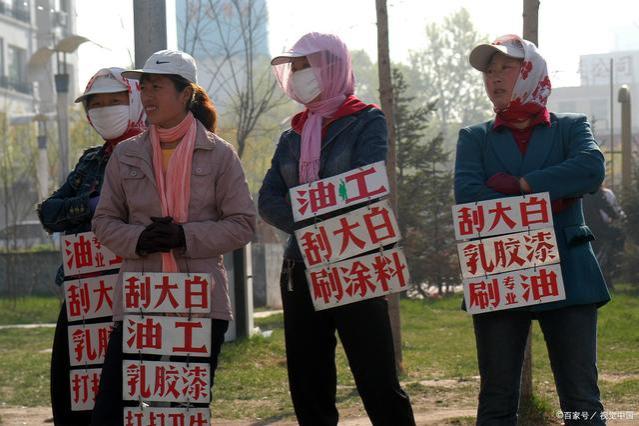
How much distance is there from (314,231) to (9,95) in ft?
172

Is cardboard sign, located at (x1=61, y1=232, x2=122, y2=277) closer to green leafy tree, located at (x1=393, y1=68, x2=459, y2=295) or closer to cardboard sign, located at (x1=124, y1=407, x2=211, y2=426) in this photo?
cardboard sign, located at (x1=124, y1=407, x2=211, y2=426)

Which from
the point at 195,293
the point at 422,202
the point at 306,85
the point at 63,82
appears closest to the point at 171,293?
the point at 195,293

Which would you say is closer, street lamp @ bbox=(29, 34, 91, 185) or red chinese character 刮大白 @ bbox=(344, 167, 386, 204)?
red chinese character 刮大白 @ bbox=(344, 167, 386, 204)

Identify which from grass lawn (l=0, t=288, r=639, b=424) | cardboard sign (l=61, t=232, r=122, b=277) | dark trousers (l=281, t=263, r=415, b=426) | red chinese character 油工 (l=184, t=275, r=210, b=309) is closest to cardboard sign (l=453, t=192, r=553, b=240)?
dark trousers (l=281, t=263, r=415, b=426)

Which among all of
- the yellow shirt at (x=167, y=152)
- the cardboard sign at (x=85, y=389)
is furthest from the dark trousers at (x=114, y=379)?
the yellow shirt at (x=167, y=152)

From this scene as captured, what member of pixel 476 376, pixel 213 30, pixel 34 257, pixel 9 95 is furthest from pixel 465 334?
pixel 9 95

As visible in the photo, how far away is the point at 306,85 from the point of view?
5.28 metres

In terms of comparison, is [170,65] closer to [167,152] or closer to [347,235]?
[167,152]

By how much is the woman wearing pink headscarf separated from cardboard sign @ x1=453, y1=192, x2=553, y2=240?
0.43 m

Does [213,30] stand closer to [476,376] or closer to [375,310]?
[476,376]

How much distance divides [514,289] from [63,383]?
2142 mm

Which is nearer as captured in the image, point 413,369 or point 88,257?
point 88,257

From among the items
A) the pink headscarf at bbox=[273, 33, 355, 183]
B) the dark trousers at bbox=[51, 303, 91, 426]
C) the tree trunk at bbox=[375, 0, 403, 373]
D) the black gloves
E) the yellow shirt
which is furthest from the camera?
the tree trunk at bbox=[375, 0, 403, 373]

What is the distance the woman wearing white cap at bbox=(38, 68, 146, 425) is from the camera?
5.65 m
